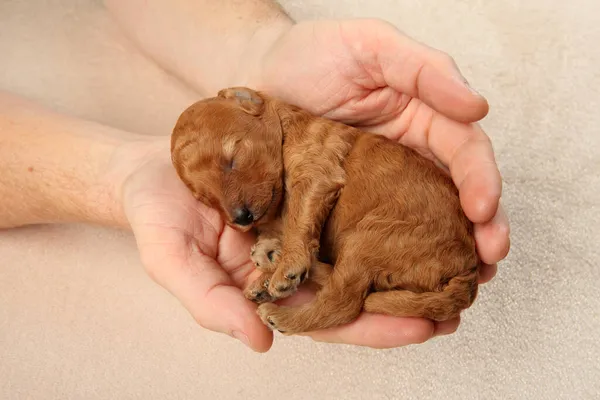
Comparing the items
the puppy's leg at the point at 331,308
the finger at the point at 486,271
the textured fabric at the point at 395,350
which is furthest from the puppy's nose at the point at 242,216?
the textured fabric at the point at 395,350

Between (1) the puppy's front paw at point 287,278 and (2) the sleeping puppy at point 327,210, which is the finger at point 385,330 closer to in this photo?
(2) the sleeping puppy at point 327,210

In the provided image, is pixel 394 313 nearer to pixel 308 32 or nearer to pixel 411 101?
pixel 411 101

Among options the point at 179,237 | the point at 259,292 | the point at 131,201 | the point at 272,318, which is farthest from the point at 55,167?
the point at 272,318

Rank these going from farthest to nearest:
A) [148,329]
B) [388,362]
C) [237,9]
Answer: [237,9]
[148,329]
[388,362]

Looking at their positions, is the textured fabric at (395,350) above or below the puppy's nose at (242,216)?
below

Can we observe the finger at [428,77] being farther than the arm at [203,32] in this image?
No

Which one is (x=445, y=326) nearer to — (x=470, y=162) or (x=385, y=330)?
(x=385, y=330)

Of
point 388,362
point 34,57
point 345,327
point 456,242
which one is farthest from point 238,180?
point 34,57
